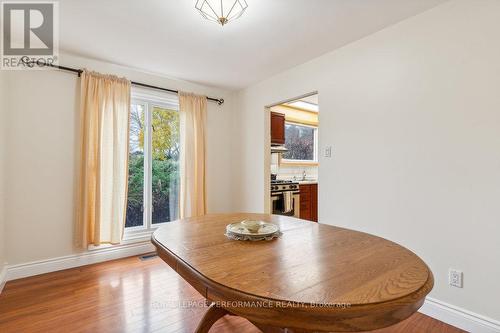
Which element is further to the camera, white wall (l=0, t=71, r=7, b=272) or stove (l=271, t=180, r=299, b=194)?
stove (l=271, t=180, r=299, b=194)

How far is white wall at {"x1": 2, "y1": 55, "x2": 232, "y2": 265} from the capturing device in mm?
2410

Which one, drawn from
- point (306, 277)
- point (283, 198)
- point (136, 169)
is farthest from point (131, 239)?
point (306, 277)

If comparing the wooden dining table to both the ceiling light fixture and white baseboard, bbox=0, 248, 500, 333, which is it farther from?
the ceiling light fixture

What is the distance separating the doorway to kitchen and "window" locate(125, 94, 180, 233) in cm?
149

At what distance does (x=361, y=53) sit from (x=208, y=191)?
266 centimetres

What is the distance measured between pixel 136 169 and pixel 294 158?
10.4ft

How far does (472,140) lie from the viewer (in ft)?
5.57

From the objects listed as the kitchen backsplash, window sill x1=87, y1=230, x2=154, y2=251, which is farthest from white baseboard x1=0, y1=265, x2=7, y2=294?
the kitchen backsplash

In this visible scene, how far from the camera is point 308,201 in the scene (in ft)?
15.2

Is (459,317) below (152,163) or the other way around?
below

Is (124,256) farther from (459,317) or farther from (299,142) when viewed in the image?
(299,142)

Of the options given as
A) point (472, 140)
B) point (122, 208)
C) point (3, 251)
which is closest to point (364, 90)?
point (472, 140)

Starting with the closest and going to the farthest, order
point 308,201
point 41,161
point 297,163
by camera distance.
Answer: point 41,161
point 308,201
point 297,163
